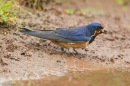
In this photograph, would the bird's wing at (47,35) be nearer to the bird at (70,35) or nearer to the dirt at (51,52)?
the bird at (70,35)

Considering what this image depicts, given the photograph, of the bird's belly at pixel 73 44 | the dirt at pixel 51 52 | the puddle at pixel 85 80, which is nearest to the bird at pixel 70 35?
the bird's belly at pixel 73 44

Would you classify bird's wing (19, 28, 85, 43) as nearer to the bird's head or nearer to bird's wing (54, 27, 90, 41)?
bird's wing (54, 27, 90, 41)

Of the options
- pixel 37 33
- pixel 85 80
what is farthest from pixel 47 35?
pixel 85 80

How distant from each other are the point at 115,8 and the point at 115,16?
121cm

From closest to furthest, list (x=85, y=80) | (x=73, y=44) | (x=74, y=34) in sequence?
(x=85, y=80) < (x=73, y=44) < (x=74, y=34)

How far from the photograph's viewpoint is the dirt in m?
6.41

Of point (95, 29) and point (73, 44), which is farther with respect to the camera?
point (95, 29)

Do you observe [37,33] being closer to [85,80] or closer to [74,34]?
[74,34]

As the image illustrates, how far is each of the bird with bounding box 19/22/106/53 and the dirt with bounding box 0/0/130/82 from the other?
0.24m

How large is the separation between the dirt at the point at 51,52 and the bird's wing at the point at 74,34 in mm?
349

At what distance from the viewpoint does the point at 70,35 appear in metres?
7.17

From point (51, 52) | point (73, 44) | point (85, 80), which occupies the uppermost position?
point (73, 44)

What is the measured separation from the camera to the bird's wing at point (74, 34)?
709 centimetres

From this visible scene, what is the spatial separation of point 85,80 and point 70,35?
1.19 metres
